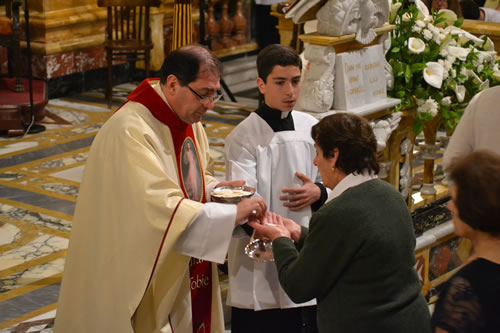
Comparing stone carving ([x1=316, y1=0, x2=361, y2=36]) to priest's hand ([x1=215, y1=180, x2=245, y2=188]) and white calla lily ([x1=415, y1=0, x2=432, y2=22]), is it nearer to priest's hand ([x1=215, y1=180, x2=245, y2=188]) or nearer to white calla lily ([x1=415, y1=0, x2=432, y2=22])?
white calla lily ([x1=415, y1=0, x2=432, y2=22])

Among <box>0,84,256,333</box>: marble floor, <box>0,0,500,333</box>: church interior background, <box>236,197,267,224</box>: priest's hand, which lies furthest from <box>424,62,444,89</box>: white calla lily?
<box>0,84,256,333</box>: marble floor

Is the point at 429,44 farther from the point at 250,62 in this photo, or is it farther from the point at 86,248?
the point at 250,62

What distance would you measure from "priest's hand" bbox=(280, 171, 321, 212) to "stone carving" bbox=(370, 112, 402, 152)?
1.08 m

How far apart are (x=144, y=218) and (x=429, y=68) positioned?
103 inches

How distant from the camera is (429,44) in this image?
511cm

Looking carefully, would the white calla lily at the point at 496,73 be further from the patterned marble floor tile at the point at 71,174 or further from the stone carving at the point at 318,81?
the patterned marble floor tile at the point at 71,174

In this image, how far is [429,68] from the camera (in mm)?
5020

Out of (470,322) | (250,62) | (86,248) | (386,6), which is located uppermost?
(386,6)

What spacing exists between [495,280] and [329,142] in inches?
33.5

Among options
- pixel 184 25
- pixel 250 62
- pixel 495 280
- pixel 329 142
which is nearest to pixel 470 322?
pixel 495 280

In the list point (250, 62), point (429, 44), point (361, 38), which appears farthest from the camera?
point (250, 62)

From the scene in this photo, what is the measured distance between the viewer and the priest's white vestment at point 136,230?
3.04 meters

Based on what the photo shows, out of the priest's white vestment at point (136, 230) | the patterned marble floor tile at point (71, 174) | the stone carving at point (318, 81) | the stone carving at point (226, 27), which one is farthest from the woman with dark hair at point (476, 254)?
the stone carving at point (226, 27)

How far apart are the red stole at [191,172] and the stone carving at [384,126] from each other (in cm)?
150
